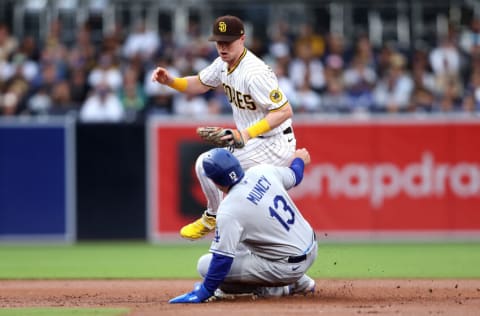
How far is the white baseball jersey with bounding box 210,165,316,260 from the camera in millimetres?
7188

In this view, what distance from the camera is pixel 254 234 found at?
7.37 metres

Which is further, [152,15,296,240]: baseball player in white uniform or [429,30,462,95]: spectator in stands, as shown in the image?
[429,30,462,95]: spectator in stands

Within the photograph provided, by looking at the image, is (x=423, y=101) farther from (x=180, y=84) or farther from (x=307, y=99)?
(x=180, y=84)

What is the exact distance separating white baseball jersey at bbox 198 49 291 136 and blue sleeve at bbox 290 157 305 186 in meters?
0.31

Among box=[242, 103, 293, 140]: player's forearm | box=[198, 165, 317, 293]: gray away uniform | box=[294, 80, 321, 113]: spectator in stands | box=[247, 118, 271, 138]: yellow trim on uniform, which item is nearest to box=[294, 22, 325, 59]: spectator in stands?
box=[294, 80, 321, 113]: spectator in stands

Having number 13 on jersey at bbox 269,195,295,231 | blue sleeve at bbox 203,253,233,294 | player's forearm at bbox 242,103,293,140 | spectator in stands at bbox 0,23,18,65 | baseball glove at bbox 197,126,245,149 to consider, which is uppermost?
spectator in stands at bbox 0,23,18,65

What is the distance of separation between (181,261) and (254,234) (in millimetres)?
4844

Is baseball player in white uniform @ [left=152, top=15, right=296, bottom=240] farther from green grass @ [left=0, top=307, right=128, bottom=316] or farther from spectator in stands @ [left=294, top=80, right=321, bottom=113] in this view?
spectator in stands @ [left=294, top=80, right=321, bottom=113]

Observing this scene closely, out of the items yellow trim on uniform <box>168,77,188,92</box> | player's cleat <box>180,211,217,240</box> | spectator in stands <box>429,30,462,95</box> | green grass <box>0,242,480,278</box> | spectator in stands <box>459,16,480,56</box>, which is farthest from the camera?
spectator in stands <box>459,16,480,56</box>

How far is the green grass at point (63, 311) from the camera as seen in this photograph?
697cm

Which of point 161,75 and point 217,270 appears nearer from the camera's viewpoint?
point 217,270

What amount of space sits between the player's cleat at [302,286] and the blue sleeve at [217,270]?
104cm

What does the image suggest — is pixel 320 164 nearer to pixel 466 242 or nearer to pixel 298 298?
pixel 466 242

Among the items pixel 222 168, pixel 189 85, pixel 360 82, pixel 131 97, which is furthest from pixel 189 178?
pixel 222 168
